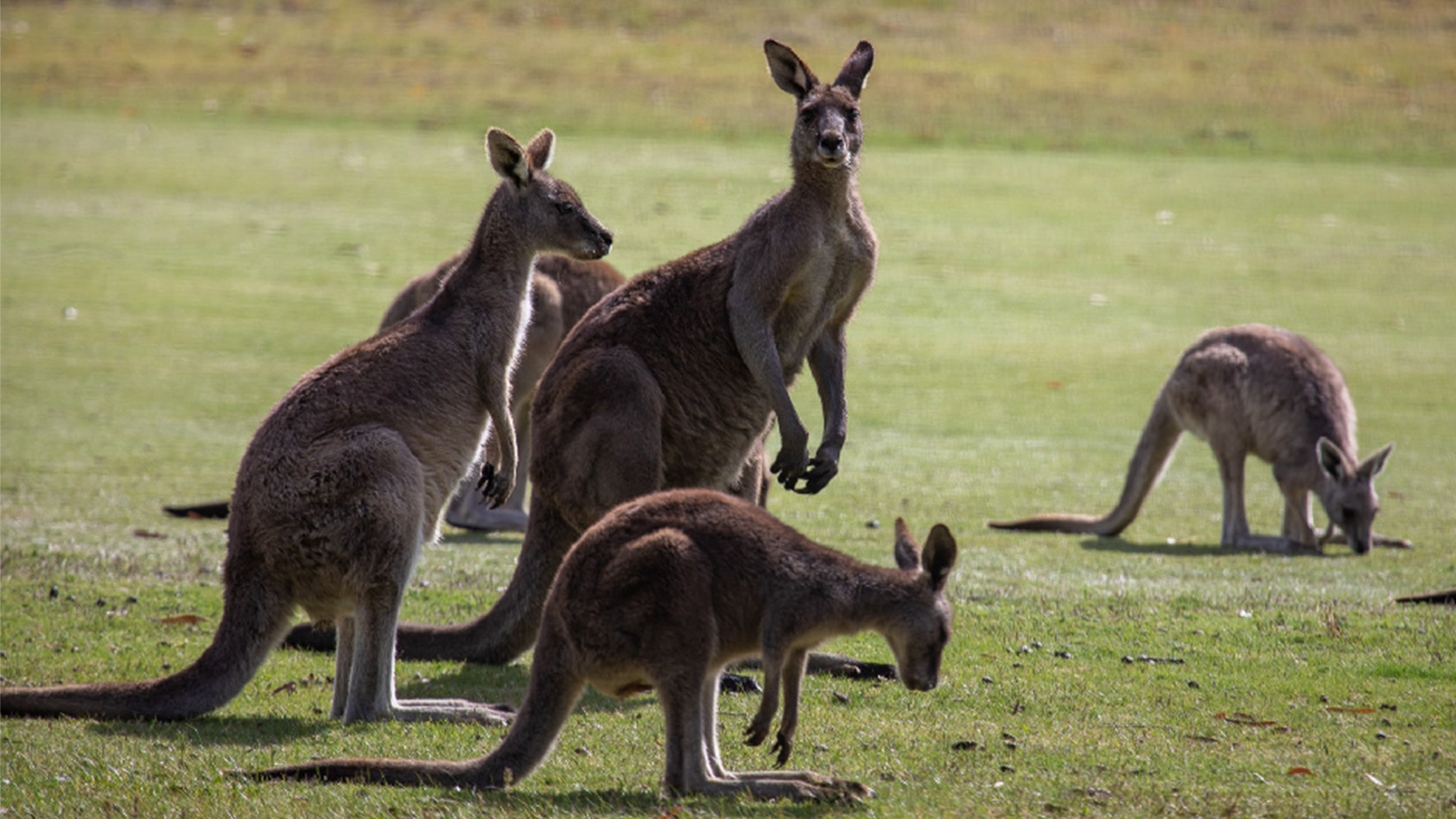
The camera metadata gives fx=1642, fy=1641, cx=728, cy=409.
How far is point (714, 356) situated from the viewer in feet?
19.1

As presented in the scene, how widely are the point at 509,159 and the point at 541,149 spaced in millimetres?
320

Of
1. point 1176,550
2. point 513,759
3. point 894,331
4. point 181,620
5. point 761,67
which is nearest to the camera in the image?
point 513,759

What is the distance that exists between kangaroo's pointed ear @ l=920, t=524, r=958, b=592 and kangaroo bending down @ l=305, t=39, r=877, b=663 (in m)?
1.46

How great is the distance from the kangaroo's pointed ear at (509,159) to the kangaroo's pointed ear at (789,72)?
97 centimetres

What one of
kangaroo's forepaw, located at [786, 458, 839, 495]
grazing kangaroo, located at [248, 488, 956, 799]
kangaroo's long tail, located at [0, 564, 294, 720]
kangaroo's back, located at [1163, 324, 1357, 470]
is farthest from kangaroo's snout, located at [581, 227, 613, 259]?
kangaroo's back, located at [1163, 324, 1357, 470]

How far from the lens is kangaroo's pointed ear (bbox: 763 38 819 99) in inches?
229

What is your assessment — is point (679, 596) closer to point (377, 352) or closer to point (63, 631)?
point (377, 352)

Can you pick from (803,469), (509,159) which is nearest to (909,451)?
(803,469)

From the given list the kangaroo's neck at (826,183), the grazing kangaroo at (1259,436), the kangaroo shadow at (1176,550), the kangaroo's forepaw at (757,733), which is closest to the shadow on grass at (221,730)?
the kangaroo's forepaw at (757,733)

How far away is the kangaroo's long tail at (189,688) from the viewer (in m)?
5.07

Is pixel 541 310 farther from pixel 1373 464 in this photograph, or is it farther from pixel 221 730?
pixel 1373 464

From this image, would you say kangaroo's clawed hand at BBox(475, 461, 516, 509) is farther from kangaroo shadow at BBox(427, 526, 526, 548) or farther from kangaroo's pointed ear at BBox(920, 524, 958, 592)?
kangaroo shadow at BBox(427, 526, 526, 548)

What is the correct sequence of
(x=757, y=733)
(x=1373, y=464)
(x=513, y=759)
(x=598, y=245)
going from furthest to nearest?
(x=1373, y=464) < (x=598, y=245) < (x=513, y=759) < (x=757, y=733)

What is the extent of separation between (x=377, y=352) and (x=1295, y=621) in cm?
372
